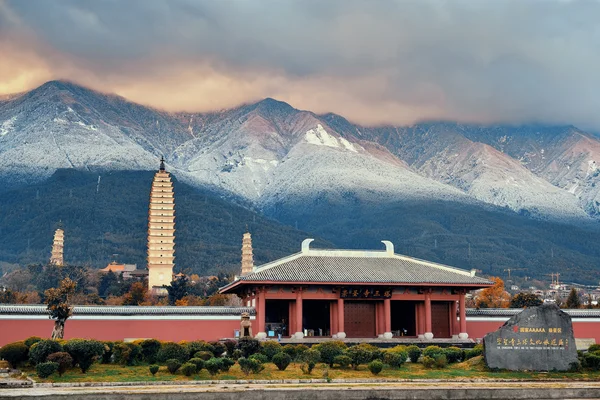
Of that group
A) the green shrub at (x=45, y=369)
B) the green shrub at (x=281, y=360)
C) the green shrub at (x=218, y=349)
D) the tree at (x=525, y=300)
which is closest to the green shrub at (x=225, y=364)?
the green shrub at (x=281, y=360)

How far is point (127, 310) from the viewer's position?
144 ft

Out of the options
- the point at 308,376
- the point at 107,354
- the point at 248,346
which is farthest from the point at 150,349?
the point at 308,376

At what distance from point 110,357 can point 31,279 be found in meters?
90.5

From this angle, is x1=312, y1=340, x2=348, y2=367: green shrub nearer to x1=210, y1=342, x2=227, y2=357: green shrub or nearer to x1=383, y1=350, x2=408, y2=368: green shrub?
x1=383, y1=350, x2=408, y2=368: green shrub

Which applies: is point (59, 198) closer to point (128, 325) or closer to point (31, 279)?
point (31, 279)

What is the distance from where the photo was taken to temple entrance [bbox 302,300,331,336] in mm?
47125

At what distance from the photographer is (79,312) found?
43156 mm

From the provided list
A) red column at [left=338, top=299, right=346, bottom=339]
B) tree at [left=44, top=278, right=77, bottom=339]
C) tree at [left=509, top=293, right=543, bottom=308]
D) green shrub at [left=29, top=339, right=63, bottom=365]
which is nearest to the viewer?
green shrub at [left=29, top=339, right=63, bottom=365]

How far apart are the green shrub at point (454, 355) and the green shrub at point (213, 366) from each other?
10070mm

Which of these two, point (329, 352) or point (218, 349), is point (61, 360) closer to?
point (218, 349)

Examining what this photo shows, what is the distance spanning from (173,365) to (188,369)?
30.8 inches

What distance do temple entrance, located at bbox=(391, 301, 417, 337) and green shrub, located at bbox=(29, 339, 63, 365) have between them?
84.0ft

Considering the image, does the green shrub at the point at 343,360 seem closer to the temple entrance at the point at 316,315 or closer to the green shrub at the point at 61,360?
the green shrub at the point at 61,360

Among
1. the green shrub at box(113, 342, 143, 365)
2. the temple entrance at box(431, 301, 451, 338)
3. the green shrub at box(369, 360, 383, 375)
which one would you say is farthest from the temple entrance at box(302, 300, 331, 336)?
the green shrub at box(113, 342, 143, 365)
